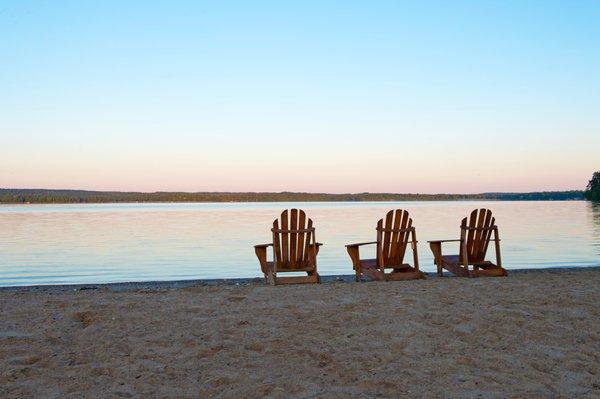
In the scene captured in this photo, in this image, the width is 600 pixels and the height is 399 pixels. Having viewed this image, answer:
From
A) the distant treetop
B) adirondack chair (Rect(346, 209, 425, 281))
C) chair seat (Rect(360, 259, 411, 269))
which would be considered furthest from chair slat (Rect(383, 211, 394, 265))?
the distant treetop

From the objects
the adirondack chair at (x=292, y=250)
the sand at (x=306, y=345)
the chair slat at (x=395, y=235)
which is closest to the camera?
the sand at (x=306, y=345)

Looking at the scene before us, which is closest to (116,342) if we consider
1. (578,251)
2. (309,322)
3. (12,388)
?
(12,388)

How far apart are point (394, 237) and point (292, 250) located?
5.12 ft

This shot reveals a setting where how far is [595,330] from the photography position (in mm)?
5312

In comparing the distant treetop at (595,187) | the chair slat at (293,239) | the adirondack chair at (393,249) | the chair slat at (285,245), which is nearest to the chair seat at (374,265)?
the adirondack chair at (393,249)

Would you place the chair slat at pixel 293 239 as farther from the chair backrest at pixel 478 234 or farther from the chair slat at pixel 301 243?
the chair backrest at pixel 478 234

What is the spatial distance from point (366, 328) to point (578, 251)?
13.2 meters

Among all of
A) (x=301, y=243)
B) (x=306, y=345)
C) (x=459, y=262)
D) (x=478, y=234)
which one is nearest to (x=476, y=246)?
(x=478, y=234)

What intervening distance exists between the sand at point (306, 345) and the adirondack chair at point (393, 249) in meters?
1.80

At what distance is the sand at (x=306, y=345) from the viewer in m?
4.02

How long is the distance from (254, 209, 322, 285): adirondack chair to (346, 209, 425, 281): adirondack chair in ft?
2.30

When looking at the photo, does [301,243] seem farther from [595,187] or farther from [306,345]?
[595,187]

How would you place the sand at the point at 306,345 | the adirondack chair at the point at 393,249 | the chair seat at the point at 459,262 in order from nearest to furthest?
the sand at the point at 306,345, the adirondack chair at the point at 393,249, the chair seat at the point at 459,262

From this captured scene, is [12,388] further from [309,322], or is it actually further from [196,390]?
[309,322]
